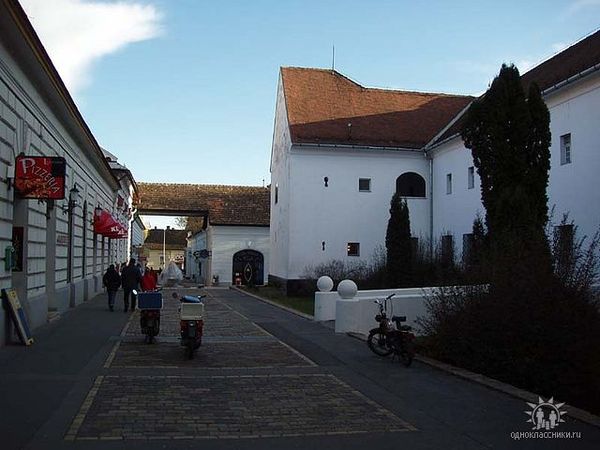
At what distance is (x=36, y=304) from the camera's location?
1662 cm

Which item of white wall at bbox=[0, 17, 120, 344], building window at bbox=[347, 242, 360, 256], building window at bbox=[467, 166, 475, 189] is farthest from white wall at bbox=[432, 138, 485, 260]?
white wall at bbox=[0, 17, 120, 344]

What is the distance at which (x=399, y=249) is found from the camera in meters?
32.1

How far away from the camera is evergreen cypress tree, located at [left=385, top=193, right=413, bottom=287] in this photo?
1264 inches

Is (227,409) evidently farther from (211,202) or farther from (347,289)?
(211,202)

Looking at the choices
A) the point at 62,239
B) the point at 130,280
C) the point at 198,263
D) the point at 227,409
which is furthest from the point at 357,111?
the point at 198,263

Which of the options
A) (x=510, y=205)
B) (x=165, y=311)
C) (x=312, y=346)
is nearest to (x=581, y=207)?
(x=510, y=205)

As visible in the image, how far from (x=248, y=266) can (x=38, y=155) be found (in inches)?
1699

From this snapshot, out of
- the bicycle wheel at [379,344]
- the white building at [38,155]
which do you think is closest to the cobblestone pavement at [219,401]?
the bicycle wheel at [379,344]

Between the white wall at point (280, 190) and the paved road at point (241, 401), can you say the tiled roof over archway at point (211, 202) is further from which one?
the paved road at point (241, 401)

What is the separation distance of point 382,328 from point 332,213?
2495 centimetres

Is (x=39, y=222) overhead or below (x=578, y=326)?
overhead

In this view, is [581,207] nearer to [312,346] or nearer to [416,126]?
[312,346]

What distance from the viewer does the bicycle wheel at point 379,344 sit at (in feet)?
43.3

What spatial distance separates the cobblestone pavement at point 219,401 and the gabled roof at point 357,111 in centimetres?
2594
